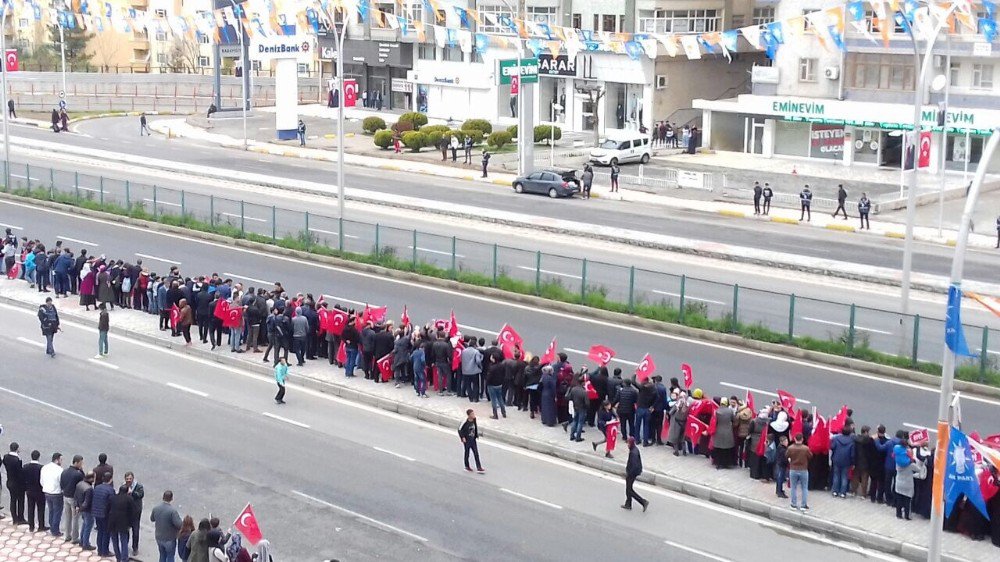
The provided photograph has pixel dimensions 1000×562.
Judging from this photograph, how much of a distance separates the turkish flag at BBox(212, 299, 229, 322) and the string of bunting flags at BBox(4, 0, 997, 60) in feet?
62.6

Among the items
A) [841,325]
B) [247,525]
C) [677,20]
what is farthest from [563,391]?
[677,20]

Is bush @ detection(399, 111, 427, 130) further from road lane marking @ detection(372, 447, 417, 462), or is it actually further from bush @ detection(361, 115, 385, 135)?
road lane marking @ detection(372, 447, 417, 462)

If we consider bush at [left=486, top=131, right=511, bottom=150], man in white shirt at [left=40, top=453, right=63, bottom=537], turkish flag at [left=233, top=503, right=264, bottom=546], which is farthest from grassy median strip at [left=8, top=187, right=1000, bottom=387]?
bush at [left=486, top=131, right=511, bottom=150]

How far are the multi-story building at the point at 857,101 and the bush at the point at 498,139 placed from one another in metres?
9.68

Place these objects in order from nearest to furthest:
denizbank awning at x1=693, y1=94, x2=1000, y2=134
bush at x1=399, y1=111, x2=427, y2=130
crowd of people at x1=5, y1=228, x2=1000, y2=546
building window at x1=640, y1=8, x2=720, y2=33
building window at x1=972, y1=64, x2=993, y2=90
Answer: crowd of people at x1=5, y1=228, x2=1000, y2=546 < denizbank awning at x1=693, y1=94, x2=1000, y2=134 < building window at x1=972, y1=64, x2=993, y2=90 < building window at x1=640, y1=8, x2=720, y2=33 < bush at x1=399, y1=111, x2=427, y2=130

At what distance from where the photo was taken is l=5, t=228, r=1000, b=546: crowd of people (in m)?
18.8

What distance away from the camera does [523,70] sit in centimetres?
5519

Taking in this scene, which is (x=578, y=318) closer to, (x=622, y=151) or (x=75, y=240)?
(x=75, y=240)

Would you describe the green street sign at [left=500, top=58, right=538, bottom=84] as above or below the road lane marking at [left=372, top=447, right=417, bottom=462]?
above

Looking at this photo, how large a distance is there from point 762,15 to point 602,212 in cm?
3106

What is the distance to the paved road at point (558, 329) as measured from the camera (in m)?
24.3

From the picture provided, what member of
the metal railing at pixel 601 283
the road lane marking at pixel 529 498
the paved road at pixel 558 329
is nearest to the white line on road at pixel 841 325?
the metal railing at pixel 601 283

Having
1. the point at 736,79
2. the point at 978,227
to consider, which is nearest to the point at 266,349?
the point at 978,227

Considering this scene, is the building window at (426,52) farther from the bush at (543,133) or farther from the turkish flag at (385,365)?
the turkish flag at (385,365)
